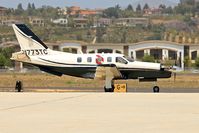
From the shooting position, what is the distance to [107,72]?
38.8m

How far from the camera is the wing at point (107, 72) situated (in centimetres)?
3856

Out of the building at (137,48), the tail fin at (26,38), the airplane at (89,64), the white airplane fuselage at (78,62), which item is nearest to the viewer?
the airplane at (89,64)

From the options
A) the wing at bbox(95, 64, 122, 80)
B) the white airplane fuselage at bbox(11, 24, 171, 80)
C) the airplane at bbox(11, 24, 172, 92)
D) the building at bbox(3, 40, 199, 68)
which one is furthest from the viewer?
the building at bbox(3, 40, 199, 68)

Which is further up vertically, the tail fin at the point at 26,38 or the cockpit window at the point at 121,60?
the tail fin at the point at 26,38

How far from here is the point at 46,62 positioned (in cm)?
4066

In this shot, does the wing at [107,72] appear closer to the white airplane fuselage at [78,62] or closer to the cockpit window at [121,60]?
the white airplane fuselage at [78,62]

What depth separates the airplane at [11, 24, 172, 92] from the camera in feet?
127
